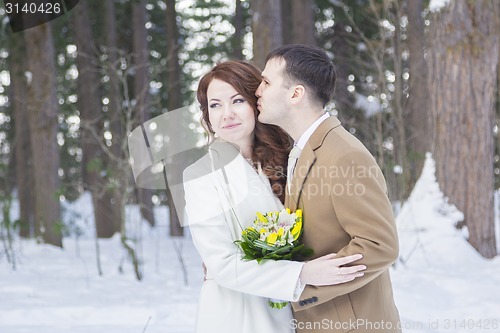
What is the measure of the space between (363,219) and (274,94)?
25.4 inches

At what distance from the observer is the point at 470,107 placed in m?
5.92

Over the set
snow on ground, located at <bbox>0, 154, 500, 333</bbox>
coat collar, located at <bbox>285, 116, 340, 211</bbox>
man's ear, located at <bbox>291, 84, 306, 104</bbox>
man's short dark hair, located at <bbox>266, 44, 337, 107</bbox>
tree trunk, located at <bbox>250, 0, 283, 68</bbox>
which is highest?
tree trunk, located at <bbox>250, 0, 283, 68</bbox>

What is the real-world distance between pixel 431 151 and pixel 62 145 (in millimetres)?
12358

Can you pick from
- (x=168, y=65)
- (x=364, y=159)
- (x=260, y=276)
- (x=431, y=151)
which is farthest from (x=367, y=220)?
(x=168, y=65)

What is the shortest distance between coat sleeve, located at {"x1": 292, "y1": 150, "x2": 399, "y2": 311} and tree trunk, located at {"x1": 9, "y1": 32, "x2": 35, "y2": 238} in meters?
11.1

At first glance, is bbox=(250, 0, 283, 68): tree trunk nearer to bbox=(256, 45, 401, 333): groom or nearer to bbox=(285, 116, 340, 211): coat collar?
bbox=(256, 45, 401, 333): groom

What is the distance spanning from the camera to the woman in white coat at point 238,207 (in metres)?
2.00

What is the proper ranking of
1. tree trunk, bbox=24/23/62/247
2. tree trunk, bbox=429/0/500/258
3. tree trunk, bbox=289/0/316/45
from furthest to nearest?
tree trunk, bbox=289/0/316/45
tree trunk, bbox=24/23/62/247
tree trunk, bbox=429/0/500/258

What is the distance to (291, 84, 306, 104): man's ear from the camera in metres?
2.17

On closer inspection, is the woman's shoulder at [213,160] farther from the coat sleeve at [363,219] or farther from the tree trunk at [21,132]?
the tree trunk at [21,132]

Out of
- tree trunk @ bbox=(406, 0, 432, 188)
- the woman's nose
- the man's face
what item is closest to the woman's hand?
the man's face

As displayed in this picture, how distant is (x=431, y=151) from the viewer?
245 inches

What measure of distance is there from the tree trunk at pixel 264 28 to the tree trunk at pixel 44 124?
4040 millimetres

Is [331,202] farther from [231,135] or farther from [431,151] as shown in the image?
[431,151]
